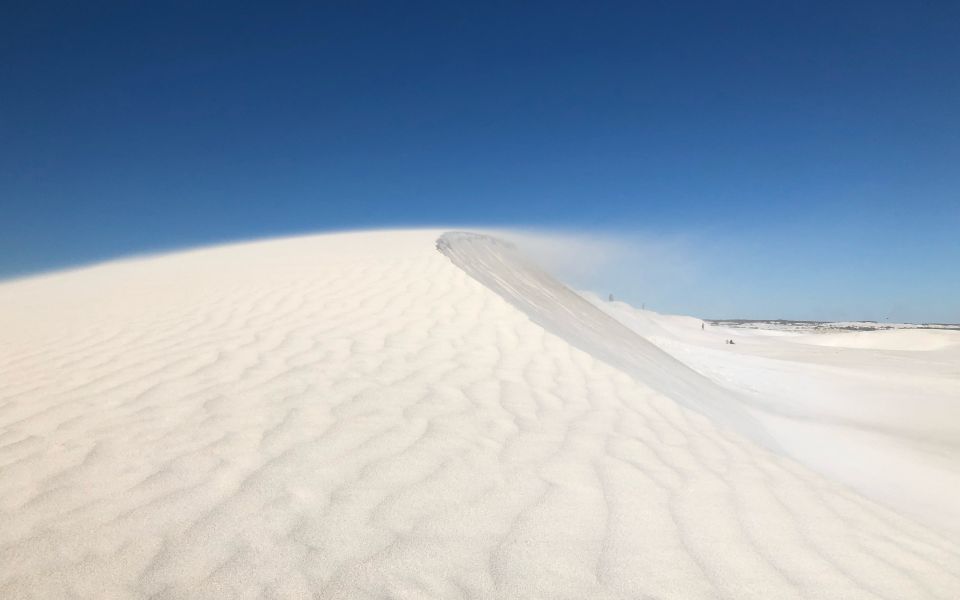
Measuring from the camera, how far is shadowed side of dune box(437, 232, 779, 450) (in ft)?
15.2

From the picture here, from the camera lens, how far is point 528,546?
1.83 m

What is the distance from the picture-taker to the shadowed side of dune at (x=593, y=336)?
463cm

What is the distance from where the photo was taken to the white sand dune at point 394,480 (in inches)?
65.7

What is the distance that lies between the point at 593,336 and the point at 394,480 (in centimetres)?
444

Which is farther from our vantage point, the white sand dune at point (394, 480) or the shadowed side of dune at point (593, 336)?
the shadowed side of dune at point (593, 336)

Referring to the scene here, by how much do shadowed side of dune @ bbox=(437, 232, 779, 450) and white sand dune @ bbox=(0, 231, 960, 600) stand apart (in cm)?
14

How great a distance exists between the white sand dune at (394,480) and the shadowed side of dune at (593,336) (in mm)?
138

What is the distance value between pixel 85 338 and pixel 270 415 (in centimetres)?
277

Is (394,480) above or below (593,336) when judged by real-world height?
below

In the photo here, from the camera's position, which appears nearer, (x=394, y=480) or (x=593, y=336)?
(x=394, y=480)

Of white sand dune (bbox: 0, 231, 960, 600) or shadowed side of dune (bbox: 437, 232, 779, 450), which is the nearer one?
white sand dune (bbox: 0, 231, 960, 600)

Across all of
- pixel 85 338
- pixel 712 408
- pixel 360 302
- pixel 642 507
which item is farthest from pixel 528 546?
pixel 85 338

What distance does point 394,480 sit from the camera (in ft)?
7.21

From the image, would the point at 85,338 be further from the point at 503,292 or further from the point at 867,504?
the point at 867,504
